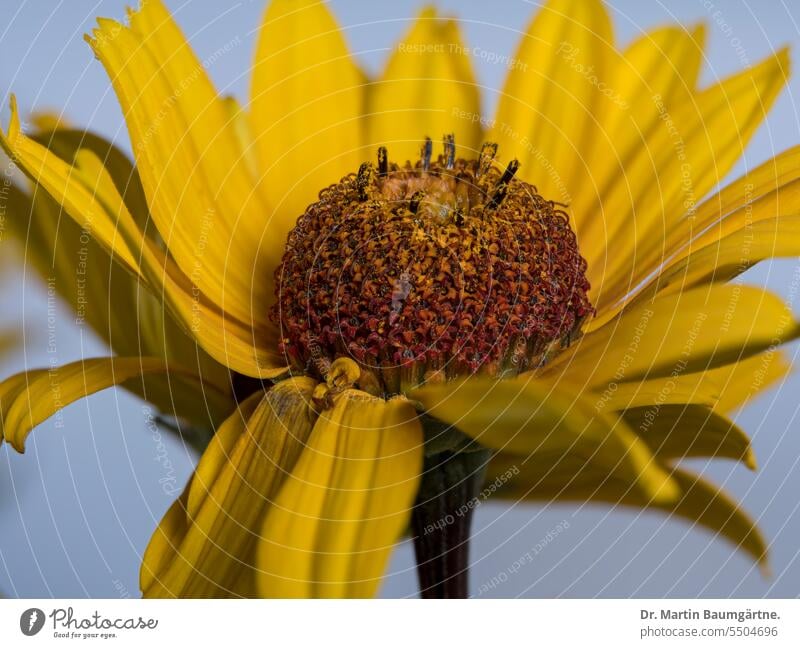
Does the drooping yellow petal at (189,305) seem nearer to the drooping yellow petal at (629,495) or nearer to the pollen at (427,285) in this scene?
the pollen at (427,285)

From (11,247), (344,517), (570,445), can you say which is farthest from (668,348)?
(11,247)

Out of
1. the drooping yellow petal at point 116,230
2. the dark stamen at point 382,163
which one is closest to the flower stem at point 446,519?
the drooping yellow petal at point 116,230

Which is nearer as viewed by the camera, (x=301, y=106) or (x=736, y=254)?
(x=736, y=254)

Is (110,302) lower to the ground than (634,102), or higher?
lower

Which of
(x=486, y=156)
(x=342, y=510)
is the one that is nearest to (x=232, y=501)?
(x=342, y=510)

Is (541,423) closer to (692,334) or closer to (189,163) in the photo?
(692,334)

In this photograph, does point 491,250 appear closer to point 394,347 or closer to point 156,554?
point 394,347

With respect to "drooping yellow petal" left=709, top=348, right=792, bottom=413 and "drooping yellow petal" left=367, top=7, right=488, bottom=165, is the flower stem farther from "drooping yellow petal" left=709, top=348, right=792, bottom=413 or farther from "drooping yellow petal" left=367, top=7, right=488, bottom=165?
"drooping yellow petal" left=367, top=7, right=488, bottom=165
